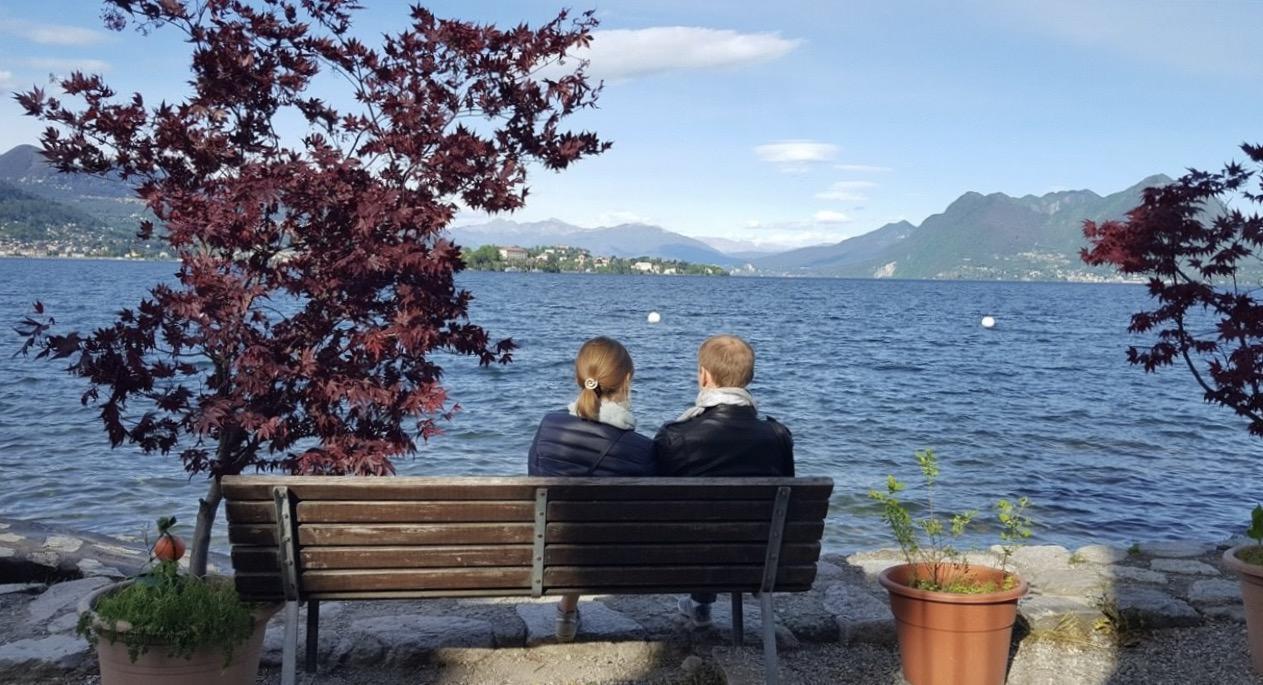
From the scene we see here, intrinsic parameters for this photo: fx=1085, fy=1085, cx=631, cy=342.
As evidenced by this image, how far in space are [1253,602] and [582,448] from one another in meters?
3.22

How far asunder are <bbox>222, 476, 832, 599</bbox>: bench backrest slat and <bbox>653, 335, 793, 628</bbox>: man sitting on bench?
1.97 feet

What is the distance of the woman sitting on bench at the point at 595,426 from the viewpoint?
4711 millimetres

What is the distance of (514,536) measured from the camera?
419 centimetres

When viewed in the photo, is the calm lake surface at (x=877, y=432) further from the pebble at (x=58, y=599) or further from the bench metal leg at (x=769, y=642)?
the bench metal leg at (x=769, y=642)

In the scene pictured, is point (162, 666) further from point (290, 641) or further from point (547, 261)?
point (547, 261)

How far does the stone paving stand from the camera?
4902 millimetres

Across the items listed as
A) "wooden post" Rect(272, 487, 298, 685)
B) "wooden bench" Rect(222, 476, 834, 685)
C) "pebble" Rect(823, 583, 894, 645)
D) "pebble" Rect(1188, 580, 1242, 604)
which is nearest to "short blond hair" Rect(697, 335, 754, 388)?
"wooden bench" Rect(222, 476, 834, 685)

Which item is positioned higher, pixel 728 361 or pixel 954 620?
pixel 728 361

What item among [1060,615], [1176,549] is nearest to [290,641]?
[1060,615]

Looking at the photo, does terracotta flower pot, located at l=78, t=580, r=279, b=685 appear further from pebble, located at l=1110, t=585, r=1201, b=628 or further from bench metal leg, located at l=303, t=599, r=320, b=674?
pebble, located at l=1110, t=585, r=1201, b=628

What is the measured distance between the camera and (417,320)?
4.70m

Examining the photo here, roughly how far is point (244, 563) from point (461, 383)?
64.3ft

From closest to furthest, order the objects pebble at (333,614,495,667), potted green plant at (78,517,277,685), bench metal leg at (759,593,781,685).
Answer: potted green plant at (78,517,277,685) < bench metal leg at (759,593,781,685) < pebble at (333,614,495,667)

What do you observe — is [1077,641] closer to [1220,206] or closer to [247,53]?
[1220,206]
